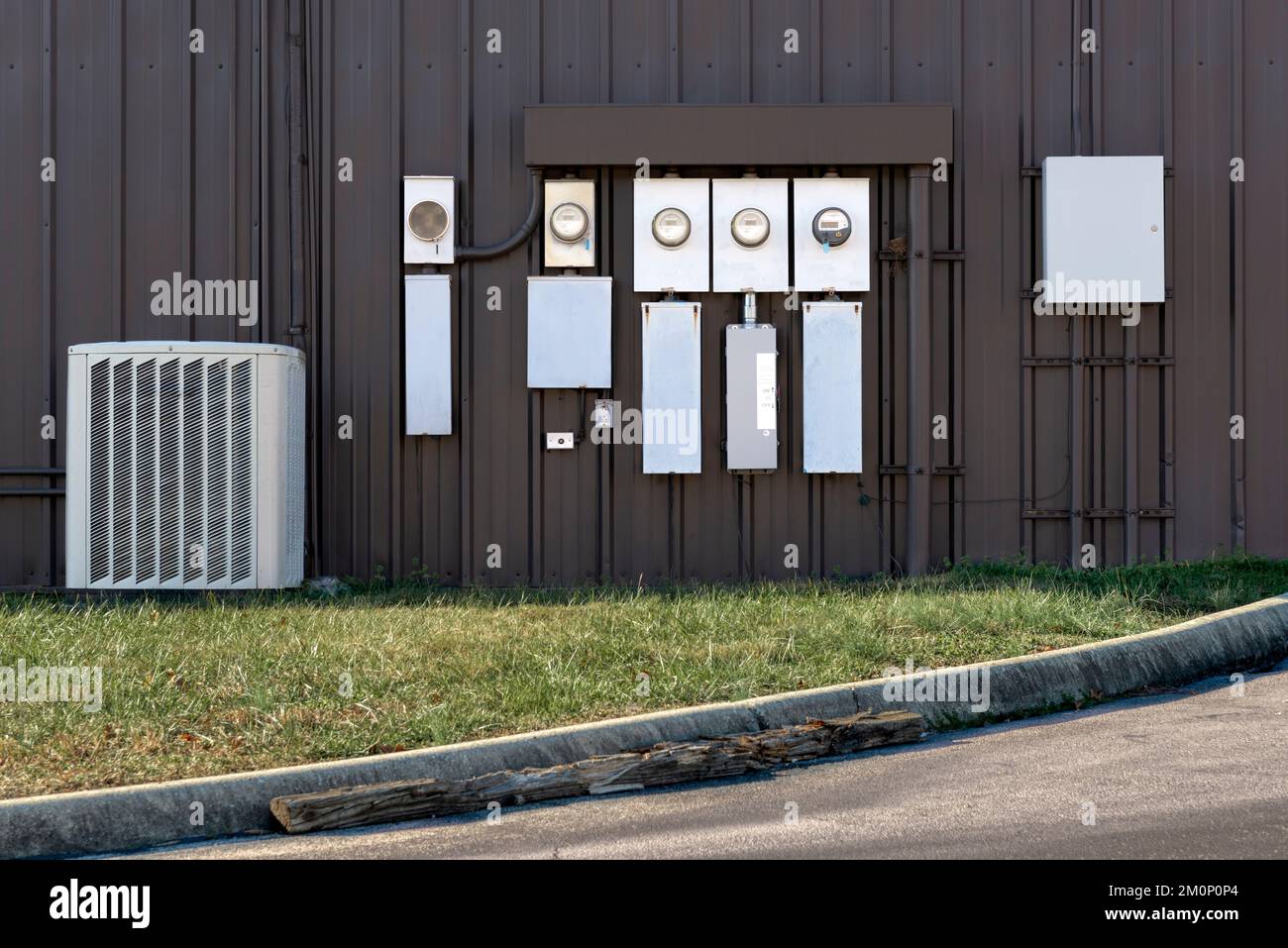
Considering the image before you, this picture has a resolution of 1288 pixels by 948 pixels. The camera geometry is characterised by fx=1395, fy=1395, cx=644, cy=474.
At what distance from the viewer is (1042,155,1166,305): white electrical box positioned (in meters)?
9.98

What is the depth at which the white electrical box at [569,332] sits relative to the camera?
32.8ft

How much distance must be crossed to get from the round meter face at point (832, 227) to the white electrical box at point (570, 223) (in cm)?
164

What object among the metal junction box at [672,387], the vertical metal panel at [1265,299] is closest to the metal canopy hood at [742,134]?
the metal junction box at [672,387]

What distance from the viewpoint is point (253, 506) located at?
8.81 meters

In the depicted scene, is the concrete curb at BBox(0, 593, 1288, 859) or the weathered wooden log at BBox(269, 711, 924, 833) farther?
the weathered wooden log at BBox(269, 711, 924, 833)

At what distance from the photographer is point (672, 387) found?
1008 centimetres

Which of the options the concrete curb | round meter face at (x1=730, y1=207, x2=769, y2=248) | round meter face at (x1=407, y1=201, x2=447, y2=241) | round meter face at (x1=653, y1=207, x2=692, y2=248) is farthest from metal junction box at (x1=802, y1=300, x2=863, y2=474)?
the concrete curb

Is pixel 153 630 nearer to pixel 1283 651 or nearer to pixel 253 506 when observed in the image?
pixel 253 506

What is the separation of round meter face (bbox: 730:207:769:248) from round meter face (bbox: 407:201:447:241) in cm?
211

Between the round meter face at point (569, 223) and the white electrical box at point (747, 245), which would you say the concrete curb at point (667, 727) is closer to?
the white electrical box at point (747, 245)

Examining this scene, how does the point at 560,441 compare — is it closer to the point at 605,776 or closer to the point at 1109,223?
the point at 1109,223

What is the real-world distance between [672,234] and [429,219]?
1758 mm

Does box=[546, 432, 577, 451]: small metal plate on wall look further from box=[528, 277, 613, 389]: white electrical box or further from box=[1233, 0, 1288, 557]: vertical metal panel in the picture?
box=[1233, 0, 1288, 557]: vertical metal panel
